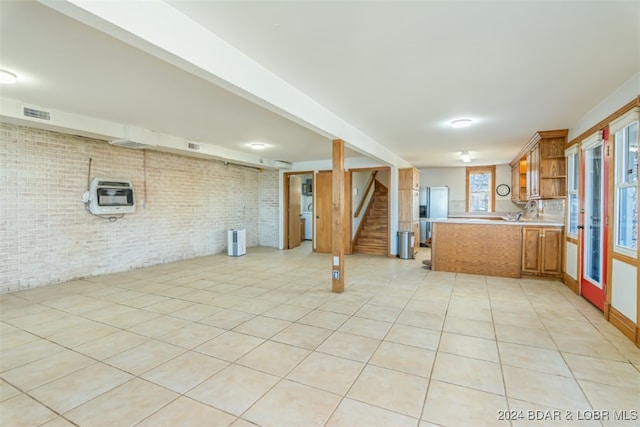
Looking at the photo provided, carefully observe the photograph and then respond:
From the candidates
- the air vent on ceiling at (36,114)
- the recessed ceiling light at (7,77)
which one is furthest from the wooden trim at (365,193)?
the recessed ceiling light at (7,77)

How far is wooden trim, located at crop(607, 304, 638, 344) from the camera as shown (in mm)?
2781

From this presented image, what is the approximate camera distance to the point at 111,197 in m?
5.32

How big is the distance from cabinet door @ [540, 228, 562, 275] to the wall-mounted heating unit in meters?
7.31

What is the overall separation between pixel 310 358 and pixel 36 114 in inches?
178

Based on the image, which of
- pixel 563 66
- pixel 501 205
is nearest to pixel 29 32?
pixel 563 66

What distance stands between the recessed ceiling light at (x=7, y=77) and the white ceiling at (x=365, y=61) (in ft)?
0.23

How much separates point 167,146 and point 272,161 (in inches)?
116

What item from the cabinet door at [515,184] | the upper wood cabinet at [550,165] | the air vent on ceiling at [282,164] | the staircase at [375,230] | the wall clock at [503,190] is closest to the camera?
the upper wood cabinet at [550,165]

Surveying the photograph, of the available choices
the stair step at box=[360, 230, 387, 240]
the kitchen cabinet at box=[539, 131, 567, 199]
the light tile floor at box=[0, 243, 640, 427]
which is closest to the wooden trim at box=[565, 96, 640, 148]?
the kitchen cabinet at box=[539, 131, 567, 199]

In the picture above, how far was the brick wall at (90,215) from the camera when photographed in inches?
172

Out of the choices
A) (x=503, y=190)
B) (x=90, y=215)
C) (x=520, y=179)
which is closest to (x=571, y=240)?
(x=520, y=179)

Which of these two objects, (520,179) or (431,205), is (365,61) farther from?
(431,205)

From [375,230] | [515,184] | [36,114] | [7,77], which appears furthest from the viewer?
[375,230]

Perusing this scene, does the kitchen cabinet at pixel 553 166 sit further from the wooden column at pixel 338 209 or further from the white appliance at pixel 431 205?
the white appliance at pixel 431 205
